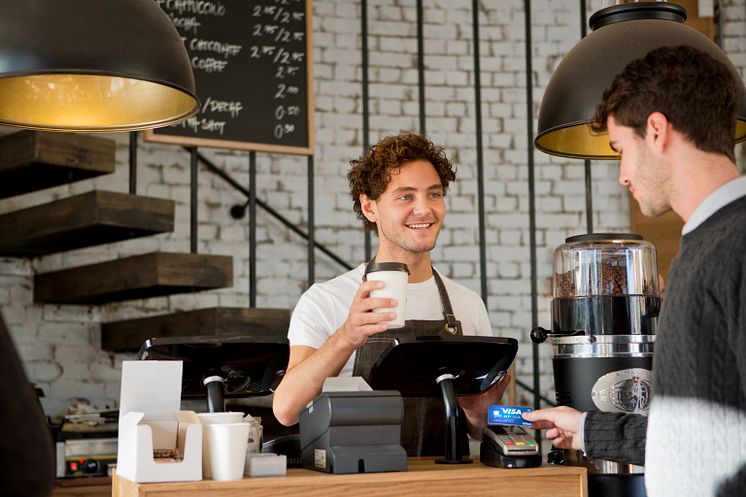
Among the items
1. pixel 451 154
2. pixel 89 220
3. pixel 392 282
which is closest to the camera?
pixel 392 282

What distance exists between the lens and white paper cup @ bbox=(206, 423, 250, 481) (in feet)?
6.31

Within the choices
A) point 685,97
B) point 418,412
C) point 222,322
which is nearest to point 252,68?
point 222,322

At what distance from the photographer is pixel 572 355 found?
2344mm

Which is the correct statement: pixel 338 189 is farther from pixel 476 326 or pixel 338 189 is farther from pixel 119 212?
pixel 476 326

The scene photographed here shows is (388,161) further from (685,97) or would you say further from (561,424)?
(685,97)

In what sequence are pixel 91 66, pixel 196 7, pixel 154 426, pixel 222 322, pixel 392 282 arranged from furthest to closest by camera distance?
pixel 196 7 → pixel 222 322 → pixel 392 282 → pixel 154 426 → pixel 91 66

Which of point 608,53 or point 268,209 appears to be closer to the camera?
point 608,53

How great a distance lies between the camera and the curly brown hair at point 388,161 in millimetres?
2910

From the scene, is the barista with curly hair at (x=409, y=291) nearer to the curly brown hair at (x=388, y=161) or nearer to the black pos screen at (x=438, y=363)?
the curly brown hair at (x=388, y=161)

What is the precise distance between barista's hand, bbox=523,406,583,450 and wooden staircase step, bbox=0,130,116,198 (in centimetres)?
236

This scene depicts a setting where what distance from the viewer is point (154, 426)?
1995 mm

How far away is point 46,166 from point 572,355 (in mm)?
2395

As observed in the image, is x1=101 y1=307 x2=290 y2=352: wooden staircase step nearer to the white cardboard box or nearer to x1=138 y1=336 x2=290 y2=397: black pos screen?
x1=138 y1=336 x2=290 y2=397: black pos screen

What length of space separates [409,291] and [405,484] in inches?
38.9
